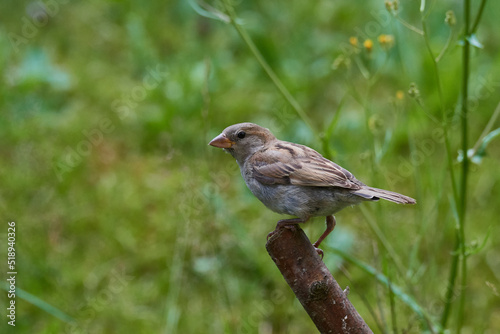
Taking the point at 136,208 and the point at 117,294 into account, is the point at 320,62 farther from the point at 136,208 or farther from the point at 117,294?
the point at 117,294

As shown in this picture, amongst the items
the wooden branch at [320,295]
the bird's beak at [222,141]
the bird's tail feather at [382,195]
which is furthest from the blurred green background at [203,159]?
the wooden branch at [320,295]

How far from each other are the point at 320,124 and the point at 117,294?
238cm

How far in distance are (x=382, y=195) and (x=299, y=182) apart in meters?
Result: 0.39

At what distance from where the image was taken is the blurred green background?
414 centimetres

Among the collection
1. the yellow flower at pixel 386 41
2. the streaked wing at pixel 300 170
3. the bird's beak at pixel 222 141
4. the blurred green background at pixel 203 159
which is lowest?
the blurred green background at pixel 203 159

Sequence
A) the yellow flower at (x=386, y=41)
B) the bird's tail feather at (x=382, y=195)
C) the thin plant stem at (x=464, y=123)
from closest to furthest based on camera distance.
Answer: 1. the bird's tail feather at (x=382, y=195)
2. the thin plant stem at (x=464, y=123)
3. the yellow flower at (x=386, y=41)

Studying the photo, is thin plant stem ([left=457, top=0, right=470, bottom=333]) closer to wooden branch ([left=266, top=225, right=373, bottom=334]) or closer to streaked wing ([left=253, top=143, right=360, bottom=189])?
streaked wing ([left=253, top=143, right=360, bottom=189])

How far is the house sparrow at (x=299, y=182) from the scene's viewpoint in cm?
268

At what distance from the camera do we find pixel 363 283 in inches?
182

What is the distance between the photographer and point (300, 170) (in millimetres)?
2791

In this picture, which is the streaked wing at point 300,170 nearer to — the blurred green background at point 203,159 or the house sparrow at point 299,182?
the house sparrow at point 299,182

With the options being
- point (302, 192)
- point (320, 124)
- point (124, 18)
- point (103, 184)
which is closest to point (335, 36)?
point (320, 124)

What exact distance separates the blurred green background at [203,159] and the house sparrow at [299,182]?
1.14 ft

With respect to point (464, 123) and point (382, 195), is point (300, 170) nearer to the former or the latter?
point (382, 195)
